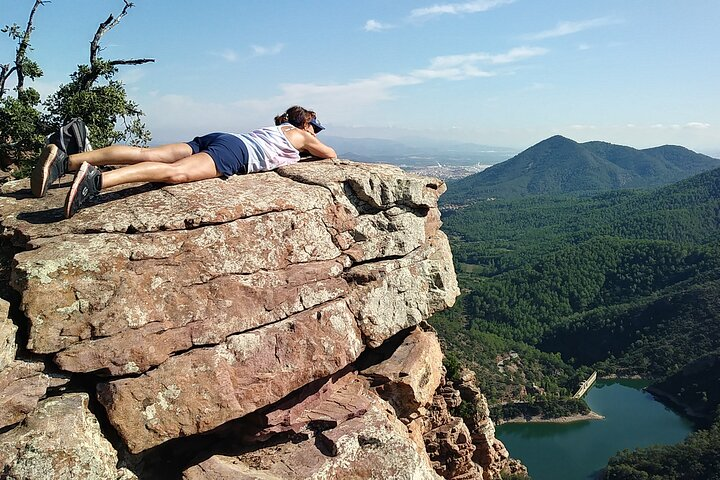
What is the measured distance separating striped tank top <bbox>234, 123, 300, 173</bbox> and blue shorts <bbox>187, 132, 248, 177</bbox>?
0.14m

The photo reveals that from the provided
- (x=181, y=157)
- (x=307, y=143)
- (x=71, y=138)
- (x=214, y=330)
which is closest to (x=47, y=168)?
(x=71, y=138)

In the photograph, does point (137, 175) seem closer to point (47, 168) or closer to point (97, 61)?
point (47, 168)

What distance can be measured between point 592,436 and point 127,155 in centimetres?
9103

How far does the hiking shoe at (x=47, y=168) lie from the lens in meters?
7.54

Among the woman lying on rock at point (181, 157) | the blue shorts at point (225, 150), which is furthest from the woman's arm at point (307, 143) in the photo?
the blue shorts at point (225, 150)

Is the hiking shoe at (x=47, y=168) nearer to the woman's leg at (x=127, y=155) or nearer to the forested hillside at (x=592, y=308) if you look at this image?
the woman's leg at (x=127, y=155)

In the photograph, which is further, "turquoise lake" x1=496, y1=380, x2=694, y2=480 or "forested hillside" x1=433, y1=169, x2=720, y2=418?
"forested hillside" x1=433, y1=169, x2=720, y2=418

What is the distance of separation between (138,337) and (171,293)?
2.46 ft

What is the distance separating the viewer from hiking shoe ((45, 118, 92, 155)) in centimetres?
792

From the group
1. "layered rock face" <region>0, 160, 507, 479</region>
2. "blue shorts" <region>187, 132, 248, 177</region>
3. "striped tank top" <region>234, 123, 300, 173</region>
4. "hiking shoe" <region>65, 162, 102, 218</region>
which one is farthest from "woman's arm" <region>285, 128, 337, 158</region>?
"hiking shoe" <region>65, 162, 102, 218</region>

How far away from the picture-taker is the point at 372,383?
9.22 m

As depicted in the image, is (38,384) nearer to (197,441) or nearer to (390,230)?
(197,441)

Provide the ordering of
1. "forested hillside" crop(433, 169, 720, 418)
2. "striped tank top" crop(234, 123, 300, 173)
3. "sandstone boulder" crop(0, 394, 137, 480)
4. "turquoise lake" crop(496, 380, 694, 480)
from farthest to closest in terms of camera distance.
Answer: "forested hillside" crop(433, 169, 720, 418) → "turquoise lake" crop(496, 380, 694, 480) → "striped tank top" crop(234, 123, 300, 173) → "sandstone boulder" crop(0, 394, 137, 480)

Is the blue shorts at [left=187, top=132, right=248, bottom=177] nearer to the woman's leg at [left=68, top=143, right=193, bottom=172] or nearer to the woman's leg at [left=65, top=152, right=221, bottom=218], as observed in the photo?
the woman's leg at [left=65, top=152, right=221, bottom=218]
